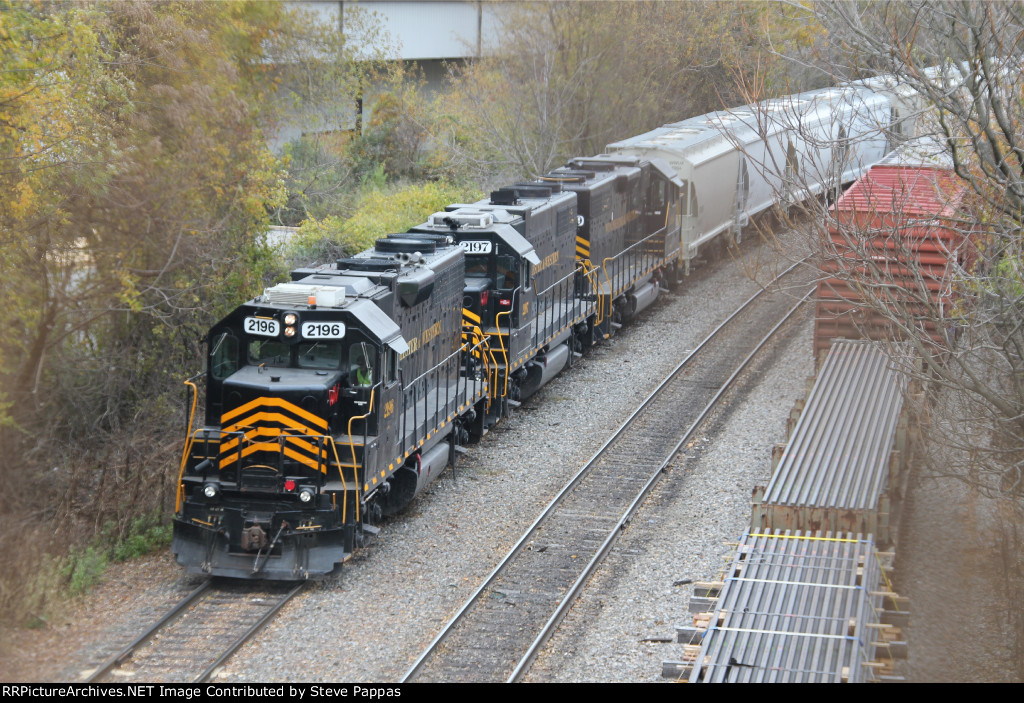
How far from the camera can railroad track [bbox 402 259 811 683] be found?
10.9 metres

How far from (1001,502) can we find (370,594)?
7509 mm

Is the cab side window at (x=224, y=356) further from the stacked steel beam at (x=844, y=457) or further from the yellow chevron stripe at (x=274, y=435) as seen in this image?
the stacked steel beam at (x=844, y=457)

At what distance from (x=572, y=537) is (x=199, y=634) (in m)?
5.01

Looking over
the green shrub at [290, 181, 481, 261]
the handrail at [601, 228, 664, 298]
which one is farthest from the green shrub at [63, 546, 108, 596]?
the handrail at [601, 228, 664, 298]

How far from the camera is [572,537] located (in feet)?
46.3

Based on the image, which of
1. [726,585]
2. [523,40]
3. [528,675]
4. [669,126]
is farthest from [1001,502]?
[523,40]

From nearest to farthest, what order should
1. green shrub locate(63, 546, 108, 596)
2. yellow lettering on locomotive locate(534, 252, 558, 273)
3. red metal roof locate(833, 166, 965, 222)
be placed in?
1. green shrub locate(63, 546, 108, 596)
2. red metal roof locate(833, 166, 965, 222)
3. yellow lettering on locomotive locate(534, 252, 558, 273)

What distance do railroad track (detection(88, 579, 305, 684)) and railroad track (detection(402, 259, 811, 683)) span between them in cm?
191

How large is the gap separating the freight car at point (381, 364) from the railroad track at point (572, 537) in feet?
5.65

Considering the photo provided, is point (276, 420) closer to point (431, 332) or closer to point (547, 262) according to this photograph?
point (431, 332)

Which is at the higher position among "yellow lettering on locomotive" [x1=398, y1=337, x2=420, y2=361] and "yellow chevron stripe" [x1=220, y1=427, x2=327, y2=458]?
"yellow lettering on locomotive" [x1=398, y1=337, x2=420, y2=361]

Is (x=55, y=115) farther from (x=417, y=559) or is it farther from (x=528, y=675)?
(x=528, y=675)

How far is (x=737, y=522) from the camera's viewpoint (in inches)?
571

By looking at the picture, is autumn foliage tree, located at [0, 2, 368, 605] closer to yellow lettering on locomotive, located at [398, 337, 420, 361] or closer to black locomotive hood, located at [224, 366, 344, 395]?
black locomotive hood, located at [224, 366, 344, 395]
